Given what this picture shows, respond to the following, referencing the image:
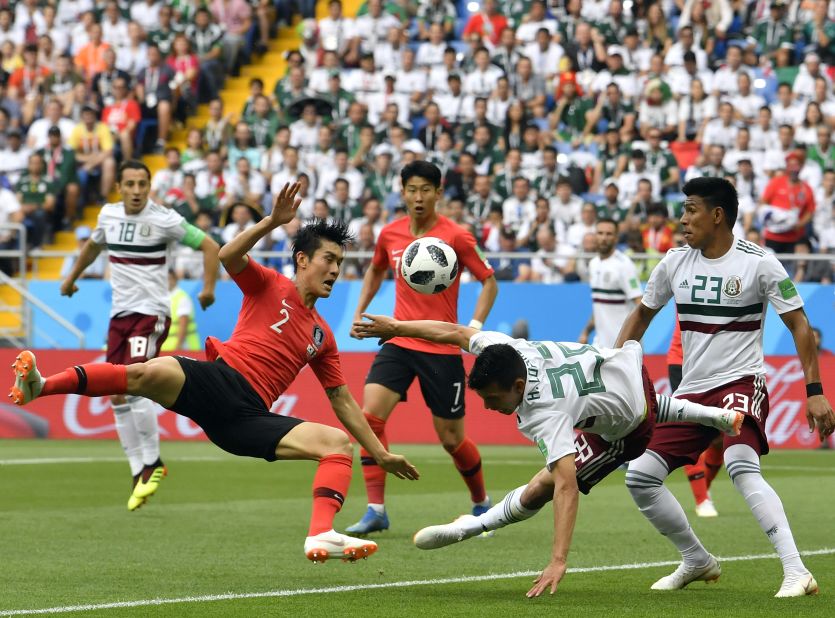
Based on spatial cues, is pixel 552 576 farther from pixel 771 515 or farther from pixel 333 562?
pixel 333 562

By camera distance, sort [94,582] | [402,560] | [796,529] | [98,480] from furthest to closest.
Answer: [98,480] → [796,529] → [402,560] → [94,582]

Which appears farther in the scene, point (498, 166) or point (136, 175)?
point (498, 166)

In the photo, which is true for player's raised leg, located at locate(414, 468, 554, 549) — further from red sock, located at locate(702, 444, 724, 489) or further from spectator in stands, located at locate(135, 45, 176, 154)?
spectator in stands, located at locate(135, 45, 176, 154)

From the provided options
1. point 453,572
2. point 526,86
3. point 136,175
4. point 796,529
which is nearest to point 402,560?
point 453,572

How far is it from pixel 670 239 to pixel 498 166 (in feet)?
11.8

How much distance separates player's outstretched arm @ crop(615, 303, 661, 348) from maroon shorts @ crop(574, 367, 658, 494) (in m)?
0.51

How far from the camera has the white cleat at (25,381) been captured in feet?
25.6

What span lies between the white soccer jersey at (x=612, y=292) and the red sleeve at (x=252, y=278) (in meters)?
7.49

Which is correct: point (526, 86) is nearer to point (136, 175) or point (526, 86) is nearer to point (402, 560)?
point (136, 175)

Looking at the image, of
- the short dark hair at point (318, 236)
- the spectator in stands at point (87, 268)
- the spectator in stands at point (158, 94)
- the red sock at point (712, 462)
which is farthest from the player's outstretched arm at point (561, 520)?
the spectator in stands at point (158, 94)

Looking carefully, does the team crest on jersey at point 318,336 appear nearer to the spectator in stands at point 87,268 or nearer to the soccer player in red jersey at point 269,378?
the soccer player in red jersey at point 269,378

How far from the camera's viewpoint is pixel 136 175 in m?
12.8

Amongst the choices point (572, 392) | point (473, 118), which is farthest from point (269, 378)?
point (473, 118)

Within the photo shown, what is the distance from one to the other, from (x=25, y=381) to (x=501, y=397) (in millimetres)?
2623
